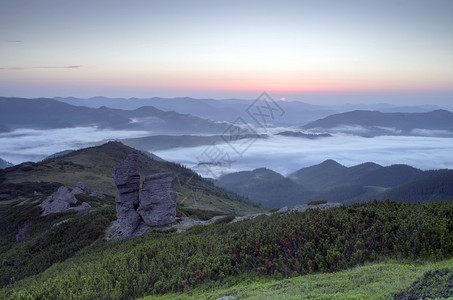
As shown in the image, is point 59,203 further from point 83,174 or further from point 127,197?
point 83,174

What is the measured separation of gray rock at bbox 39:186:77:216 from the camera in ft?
161

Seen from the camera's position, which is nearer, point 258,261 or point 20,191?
point 258,261

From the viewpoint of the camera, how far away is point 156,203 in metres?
33.8

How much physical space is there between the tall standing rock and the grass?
67.2ft

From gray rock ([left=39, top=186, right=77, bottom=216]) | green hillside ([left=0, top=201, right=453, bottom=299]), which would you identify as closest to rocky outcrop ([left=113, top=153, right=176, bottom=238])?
green hillside ([left=0, top=201, right=453, bottom=299])

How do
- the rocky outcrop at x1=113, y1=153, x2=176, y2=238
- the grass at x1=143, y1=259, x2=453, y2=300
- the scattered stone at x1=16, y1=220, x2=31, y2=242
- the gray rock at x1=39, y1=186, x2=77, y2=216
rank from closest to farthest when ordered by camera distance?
the grass at x1=143, y1=259, x2=453, y2=300 < the rocky outcrop at x1=113, y1=153, x2=176, y2=238 < the scattered stone at x1=16, y1=220, x2=31, y2=242 < the gray rock at x1=39, y1=186, x2=77, y2=216

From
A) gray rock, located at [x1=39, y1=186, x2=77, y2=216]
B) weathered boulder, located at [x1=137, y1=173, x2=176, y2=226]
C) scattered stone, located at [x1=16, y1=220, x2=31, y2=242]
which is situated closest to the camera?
weathered boulder, located at [x1=137, y1=173, x2=176, y2=226]

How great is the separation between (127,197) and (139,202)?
1.65 m

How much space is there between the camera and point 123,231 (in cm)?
3188

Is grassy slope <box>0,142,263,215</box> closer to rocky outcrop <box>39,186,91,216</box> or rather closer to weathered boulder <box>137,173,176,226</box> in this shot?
rocky outcrop <box>39,186,91,216</box>

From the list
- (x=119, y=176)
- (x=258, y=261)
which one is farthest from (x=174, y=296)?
(x=119, y=176)

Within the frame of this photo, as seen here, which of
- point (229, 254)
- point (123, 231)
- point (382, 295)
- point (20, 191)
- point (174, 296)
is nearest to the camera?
point (382, 295)

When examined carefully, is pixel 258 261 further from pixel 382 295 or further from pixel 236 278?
pixel 382 295

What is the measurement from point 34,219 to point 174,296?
45.5 m
